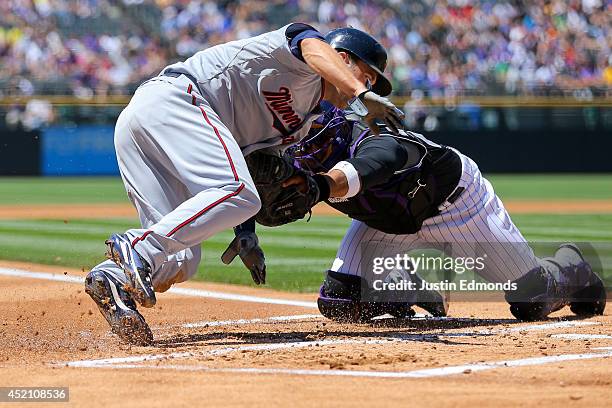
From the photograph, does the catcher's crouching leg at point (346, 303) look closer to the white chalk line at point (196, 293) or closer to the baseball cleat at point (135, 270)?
the white chalk line at point (196, 293)

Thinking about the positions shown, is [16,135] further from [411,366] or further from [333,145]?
[411,366]

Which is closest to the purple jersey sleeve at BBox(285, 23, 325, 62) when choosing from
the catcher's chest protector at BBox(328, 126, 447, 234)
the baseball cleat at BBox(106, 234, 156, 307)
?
the catcher's chest protector at BBox(328, 126, 447, 234)

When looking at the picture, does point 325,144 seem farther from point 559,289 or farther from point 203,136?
point 559,289

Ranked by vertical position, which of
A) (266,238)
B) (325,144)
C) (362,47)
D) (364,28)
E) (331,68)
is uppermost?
(364,28)

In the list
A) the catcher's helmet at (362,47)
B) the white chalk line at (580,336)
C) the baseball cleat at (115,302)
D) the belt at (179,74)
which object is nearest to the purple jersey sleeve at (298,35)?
the catcher's helmet at (362,47)

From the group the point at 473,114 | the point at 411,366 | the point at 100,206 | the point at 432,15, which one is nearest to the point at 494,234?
the point at 411,366

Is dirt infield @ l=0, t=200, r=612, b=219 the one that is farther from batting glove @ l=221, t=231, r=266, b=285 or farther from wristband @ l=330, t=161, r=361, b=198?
wristband @ l=330, t=161, r=361, b=198

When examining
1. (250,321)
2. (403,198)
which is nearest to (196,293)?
(250,321)
